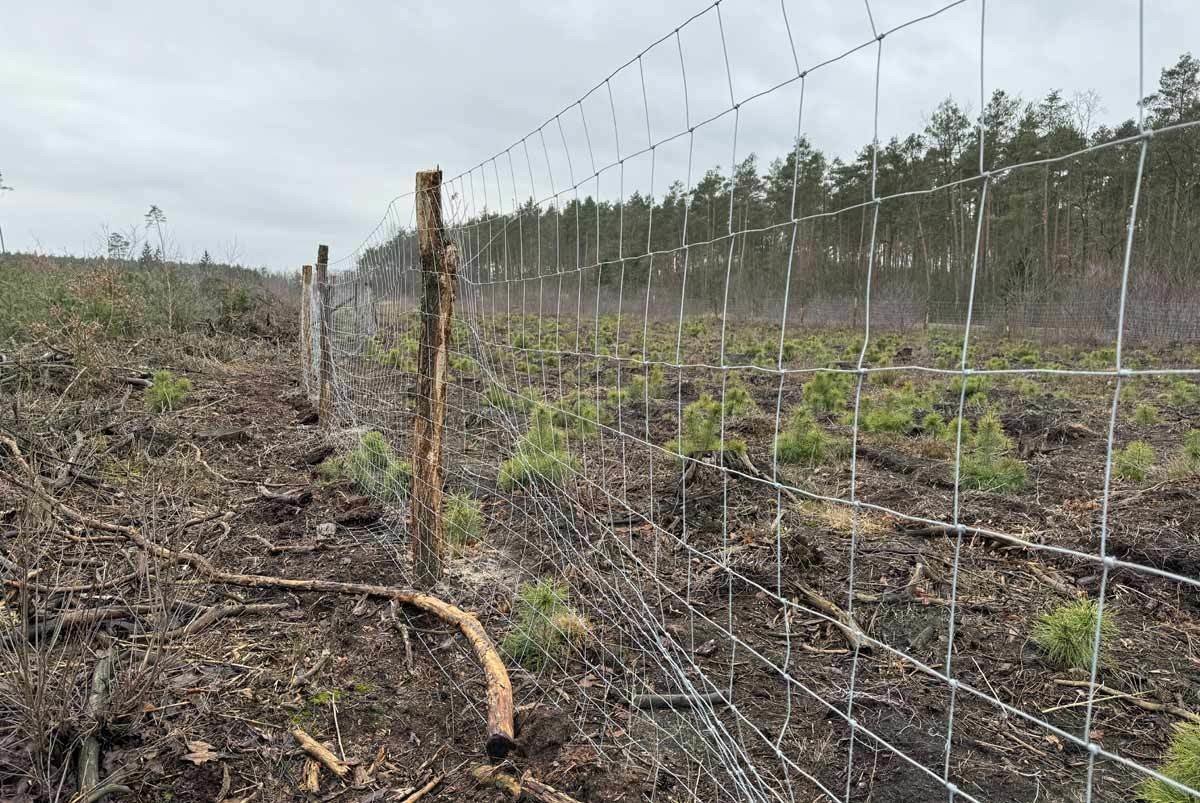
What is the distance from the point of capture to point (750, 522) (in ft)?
13.4

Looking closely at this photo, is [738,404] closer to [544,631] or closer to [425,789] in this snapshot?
[544,631]

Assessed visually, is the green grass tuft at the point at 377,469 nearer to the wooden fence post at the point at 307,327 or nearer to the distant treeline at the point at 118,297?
the wooden fence post at the point at 307,327

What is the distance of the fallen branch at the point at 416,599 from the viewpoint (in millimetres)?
2238

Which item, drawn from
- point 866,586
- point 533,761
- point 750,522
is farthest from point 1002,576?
point 533,761

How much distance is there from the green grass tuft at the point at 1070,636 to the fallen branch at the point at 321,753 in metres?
2.61

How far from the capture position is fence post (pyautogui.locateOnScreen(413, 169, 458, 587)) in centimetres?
346

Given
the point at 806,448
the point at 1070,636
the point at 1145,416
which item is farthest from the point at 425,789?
the point at 1145,416

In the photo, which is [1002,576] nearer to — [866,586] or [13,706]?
[866,586]

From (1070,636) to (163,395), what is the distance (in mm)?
7325

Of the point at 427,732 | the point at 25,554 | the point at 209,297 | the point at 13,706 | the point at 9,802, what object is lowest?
the point at 427,732

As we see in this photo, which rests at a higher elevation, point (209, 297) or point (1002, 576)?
point (209, 297)

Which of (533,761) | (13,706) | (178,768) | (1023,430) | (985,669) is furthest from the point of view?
(1023,430)

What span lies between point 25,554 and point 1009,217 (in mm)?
16660

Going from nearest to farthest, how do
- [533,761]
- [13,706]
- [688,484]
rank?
1. [13,706]
2. [533,761]
3. [688,484]
